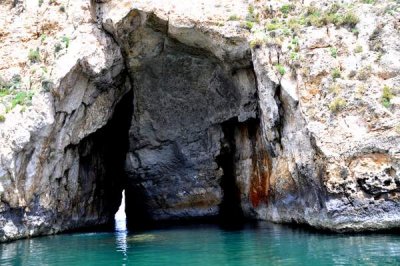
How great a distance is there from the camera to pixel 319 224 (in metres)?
18.9

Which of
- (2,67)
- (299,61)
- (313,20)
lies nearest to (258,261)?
(299,61)

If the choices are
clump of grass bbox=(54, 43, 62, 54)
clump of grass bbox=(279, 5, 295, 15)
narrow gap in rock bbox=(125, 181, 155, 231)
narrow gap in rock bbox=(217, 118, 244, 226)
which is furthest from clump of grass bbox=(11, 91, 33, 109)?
clump of grass bbox=(279, 5, 295, 15)

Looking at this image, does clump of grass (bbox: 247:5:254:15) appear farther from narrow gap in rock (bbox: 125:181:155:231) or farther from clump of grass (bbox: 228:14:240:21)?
narrow gap in rock (bbox: 125:181:155:231)

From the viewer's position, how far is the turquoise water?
514 inches

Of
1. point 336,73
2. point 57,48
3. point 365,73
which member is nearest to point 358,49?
point 365,73

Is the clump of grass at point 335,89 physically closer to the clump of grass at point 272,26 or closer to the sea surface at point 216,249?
the clump of grass at point 272,26

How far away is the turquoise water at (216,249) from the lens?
13055 mm

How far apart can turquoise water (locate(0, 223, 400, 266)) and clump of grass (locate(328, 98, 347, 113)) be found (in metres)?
5.08

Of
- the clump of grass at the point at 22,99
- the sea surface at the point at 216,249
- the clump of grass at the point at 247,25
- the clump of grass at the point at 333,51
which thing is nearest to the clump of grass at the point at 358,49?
the clump of grass at the point at 333,51

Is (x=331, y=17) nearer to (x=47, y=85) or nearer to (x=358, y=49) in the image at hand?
(x=358, y=49)

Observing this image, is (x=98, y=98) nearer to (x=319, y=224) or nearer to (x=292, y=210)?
(x=292, y=210)

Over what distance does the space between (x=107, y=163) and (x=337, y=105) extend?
56.9 ft

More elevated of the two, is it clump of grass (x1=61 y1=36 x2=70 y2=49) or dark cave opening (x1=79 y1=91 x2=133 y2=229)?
clump of grass (x1=61 y1=36 x2=70 y2=49)

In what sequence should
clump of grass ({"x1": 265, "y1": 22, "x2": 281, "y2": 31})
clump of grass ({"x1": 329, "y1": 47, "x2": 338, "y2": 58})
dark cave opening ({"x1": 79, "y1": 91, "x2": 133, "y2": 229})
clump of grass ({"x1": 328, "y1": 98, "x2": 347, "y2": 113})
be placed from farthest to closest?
1. dark cave opening ({"x1": 79, "y1": 91, "x2": 133, "y2": 229})
2. clump of grass ({"x1": 265, "y1": 22, "x2": 281, "y2": 31})
3. clump of grass ({"x1": 329, "y1": 47, "x2": 338, "y2": 58})
4. clump of grass ({"x1": 328, "y1": 98, "x2": 347, "y2": 113})
